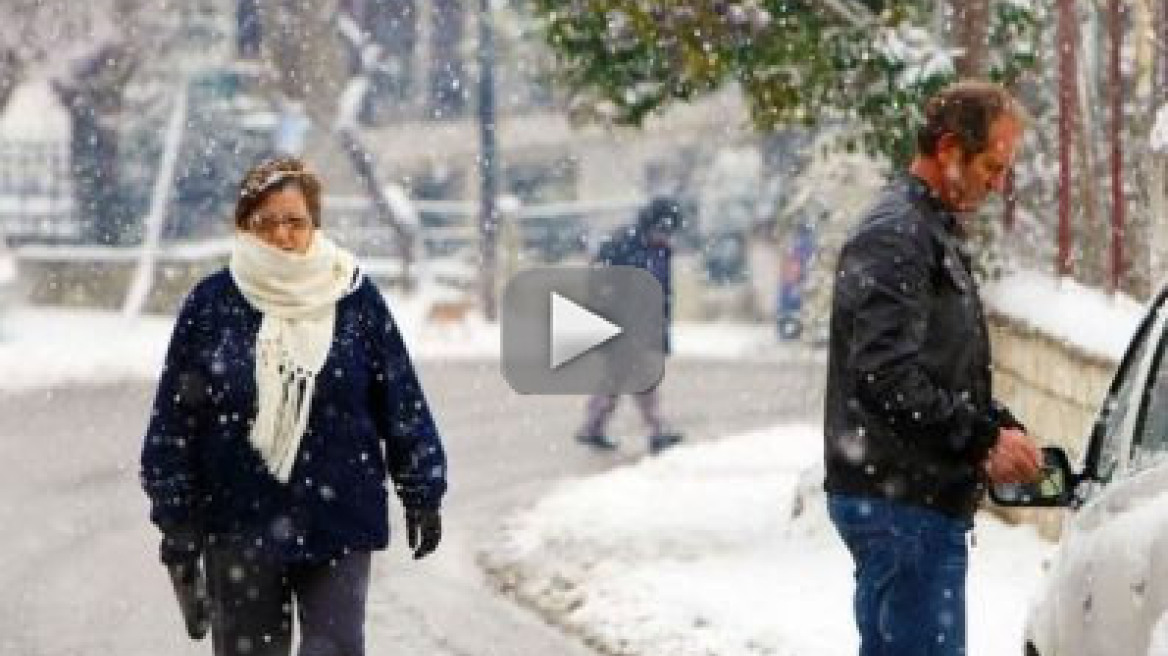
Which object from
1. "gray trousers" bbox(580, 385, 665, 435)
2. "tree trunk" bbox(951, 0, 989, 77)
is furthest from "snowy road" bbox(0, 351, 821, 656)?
"tree trunk" bbox(951, 0, 989, 77)

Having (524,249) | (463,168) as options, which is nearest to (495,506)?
(524,249)

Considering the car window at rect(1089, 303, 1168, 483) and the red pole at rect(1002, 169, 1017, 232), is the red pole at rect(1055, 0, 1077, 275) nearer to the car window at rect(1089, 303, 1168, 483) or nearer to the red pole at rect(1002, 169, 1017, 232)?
the red pole at rect(1002, 169, 1017, 232)

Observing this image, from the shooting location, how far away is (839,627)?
1051 centimetres

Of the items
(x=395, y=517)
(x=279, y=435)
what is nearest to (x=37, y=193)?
(x=395, y=517)

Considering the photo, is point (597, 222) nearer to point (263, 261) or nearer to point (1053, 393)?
point (1053, 393)

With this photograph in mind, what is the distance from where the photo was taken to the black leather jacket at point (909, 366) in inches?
236

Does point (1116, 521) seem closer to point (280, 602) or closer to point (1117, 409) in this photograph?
point (1117, 409)

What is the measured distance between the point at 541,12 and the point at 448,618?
3103 millimetres

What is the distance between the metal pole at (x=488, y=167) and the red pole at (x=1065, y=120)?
60.5ft

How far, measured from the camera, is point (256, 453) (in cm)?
676

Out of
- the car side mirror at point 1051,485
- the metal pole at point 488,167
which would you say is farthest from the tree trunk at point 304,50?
the car side mirror at point 1051,485

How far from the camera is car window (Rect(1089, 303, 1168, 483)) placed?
5.86 meters

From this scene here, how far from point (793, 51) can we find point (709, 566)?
2.23 meters
